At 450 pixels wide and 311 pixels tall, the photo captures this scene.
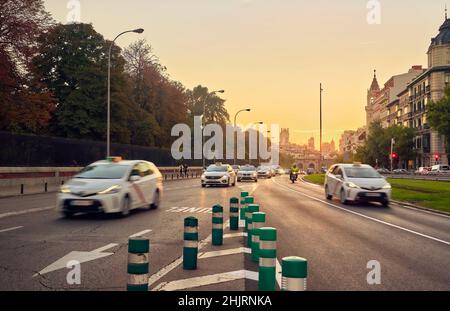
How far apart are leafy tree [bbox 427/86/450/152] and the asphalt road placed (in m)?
39.9

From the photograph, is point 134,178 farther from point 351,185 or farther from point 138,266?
point 138,266

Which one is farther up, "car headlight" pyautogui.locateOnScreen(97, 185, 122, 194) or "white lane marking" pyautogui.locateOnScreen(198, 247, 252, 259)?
"car headlight" pyautogui.locateOnScreen(97, 185, 122, 194)

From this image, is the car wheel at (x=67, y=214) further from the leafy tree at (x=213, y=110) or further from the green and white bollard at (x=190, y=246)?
the leafy tree at (x=213, y=110)

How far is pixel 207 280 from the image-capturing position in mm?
6223

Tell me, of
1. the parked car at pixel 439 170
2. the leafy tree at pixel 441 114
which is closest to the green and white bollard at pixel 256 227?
the leafy tree at pixel 441 114

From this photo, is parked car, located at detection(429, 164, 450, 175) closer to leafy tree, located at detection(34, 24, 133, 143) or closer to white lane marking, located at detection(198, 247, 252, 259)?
leafy tree, located at detection(34, 24, 133, 143)

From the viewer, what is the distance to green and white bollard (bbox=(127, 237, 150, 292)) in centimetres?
478

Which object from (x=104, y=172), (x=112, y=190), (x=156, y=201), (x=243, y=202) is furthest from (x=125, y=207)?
(x=243, y=202)

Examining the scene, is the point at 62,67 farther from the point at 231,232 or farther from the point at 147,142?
the point at 231,232

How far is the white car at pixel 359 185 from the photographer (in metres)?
18.5

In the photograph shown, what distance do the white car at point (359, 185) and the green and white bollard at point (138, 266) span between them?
14.9 meters

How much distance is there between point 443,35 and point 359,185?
7506 cm

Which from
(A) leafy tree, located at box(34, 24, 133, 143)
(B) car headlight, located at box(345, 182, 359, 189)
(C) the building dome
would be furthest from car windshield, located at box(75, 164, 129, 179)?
(C) the building dome
